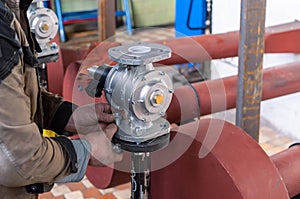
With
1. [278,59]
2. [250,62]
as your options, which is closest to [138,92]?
[250,62]

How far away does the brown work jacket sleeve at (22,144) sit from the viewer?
1.02 m

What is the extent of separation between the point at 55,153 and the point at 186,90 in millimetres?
1048

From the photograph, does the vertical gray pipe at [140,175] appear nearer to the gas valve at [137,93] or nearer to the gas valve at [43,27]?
the gas valve at [137,93]

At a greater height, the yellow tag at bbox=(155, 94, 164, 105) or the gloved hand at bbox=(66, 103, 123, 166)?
the yellow tag at bbox=(155, 94, 164, 105)

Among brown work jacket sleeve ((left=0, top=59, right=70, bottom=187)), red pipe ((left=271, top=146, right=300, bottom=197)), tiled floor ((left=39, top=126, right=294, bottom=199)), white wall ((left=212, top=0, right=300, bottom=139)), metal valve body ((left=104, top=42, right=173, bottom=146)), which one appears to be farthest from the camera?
white wall ((left=212, top=0, right=300, bottom=139))

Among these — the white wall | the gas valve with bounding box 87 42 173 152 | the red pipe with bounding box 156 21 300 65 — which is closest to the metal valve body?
the gas valve with bounding box 87 42 173 152

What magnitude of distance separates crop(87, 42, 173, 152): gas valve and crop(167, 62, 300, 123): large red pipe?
526mm

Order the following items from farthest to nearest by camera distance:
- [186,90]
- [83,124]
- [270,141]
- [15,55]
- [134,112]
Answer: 1. [270,141]
2. [186,90]
3. [83,124]
4. [134,112]
5. [15,55]

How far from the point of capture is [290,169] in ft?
5.10

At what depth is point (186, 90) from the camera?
6.84 feet

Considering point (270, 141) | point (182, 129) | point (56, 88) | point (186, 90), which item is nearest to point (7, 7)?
point (182, 129)

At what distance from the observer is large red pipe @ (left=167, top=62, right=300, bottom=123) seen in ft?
6.38

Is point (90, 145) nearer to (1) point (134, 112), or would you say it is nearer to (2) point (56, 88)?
(1) point (134, 112)

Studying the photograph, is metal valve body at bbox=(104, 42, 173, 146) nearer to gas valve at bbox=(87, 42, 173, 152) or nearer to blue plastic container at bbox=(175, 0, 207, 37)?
gas valve at bbox=(87, 42, 173, 152)
